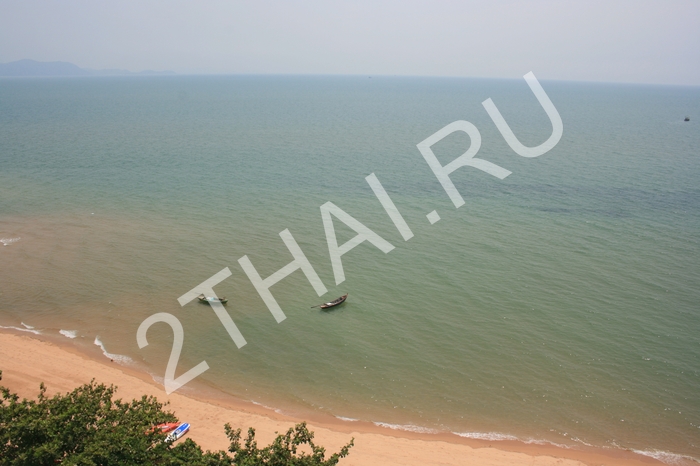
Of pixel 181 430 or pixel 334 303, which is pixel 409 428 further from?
pixel 334 303

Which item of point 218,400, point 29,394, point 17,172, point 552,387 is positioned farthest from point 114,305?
point 17,172

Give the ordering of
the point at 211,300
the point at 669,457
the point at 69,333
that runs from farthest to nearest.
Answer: the point at 211,300
the point at 69,333
the point at 669,457

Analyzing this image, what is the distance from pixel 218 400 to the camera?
29703 millimetres

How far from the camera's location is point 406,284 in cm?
4206

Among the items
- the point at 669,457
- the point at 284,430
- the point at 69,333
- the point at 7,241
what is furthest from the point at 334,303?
the point at 7,241

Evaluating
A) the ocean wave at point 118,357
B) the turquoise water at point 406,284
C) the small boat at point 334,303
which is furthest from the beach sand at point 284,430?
the small boat at point 334,303

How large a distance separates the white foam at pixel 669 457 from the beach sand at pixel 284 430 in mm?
414

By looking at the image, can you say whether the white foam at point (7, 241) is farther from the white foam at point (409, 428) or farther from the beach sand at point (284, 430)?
the white foam at point (409, 428)

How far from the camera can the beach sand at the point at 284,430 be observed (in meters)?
25.4

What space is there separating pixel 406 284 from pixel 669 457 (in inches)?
863

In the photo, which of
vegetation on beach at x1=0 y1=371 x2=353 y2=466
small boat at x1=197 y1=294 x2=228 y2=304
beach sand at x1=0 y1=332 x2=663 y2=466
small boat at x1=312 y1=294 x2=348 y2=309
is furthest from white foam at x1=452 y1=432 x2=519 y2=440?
small boat at x1=197 y1=294 x2=228 y2=304

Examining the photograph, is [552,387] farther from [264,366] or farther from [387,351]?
[264,366]

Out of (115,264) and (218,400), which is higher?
(115,264)

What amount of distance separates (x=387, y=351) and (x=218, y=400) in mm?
11952
